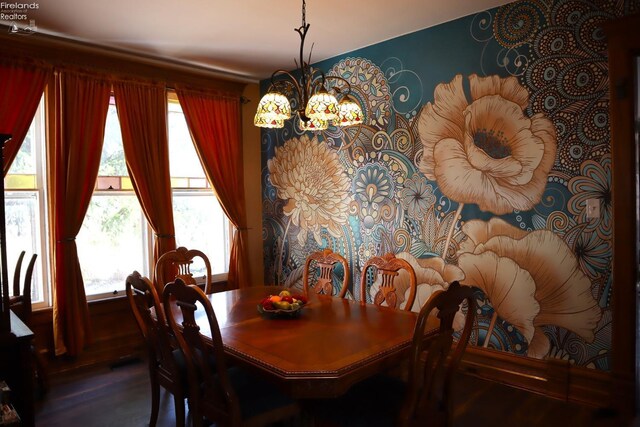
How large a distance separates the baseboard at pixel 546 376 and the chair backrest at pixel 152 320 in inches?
83.4

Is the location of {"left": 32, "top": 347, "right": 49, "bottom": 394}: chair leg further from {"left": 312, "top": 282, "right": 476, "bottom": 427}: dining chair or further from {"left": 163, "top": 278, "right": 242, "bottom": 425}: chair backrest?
{"left": 312, "top": 282, "right": 476, "bottom": 427}: dining chair

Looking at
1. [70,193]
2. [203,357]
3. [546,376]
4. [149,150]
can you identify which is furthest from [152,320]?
[546,376]

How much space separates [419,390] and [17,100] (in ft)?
10.9

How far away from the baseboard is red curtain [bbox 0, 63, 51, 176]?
11.8 ft

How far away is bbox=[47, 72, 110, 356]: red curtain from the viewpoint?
3359 millimetres

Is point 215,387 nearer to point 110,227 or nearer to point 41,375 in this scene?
point 41,375

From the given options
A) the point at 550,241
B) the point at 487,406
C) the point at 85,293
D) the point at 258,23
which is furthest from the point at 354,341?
the point at 85,293

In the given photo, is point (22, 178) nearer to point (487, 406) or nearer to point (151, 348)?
point (151, 348)

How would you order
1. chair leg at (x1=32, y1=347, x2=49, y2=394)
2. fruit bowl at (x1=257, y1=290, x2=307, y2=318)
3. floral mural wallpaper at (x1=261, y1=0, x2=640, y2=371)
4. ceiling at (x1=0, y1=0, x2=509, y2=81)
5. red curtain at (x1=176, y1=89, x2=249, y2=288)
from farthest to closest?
red curtain at (x1=176, y1=89, x2=249, y2=288)
chair leg at (x1=32, y1=347, x2=49, y2=394)
ceiling at (x1=0, y1=0, x2=509, y2=81)
floral mural wallpaper at (x1=261, y1=0, x2=640, y2=371)
fruit bowl at (x1=257, y1=290, x2=307, y2=318)

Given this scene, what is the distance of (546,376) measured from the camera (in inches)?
113

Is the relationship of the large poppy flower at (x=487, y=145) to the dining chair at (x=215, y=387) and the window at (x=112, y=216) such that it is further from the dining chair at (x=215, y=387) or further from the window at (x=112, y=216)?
the window at (x=112, y=216)

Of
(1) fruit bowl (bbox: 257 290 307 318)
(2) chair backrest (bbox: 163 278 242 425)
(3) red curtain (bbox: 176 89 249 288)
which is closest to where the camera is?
(2) chair backrest (bbox: 163 278 242 425)

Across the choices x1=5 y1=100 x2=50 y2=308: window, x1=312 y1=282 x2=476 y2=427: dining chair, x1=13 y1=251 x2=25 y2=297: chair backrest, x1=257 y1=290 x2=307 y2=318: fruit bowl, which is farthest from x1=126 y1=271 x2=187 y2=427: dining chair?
x1=5 y1=100 x2=50 y2=308: window

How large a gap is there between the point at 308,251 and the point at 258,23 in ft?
7.00
